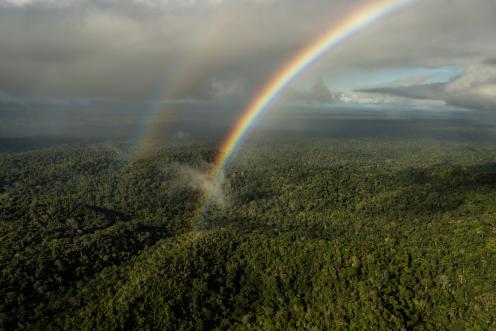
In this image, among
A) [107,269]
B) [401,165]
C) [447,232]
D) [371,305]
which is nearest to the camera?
[371,305]

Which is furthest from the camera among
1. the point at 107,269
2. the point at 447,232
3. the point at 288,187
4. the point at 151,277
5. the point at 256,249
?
the point at 288,187

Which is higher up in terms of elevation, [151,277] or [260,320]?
[151,277]

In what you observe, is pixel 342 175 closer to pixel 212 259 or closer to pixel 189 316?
pixel 212 259

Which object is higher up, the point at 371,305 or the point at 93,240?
the point at 93,240

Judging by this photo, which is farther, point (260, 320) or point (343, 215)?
point (343, 215)

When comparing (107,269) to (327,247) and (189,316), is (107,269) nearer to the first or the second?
(189,316)

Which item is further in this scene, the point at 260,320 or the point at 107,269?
the point at 107,269

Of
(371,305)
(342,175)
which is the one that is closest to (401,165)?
(342,175)

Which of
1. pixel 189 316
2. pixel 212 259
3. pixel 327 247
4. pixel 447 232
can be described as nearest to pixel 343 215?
pixel 447 232

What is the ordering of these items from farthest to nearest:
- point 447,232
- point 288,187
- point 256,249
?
point 288,187
point 447,232
point 256,249
